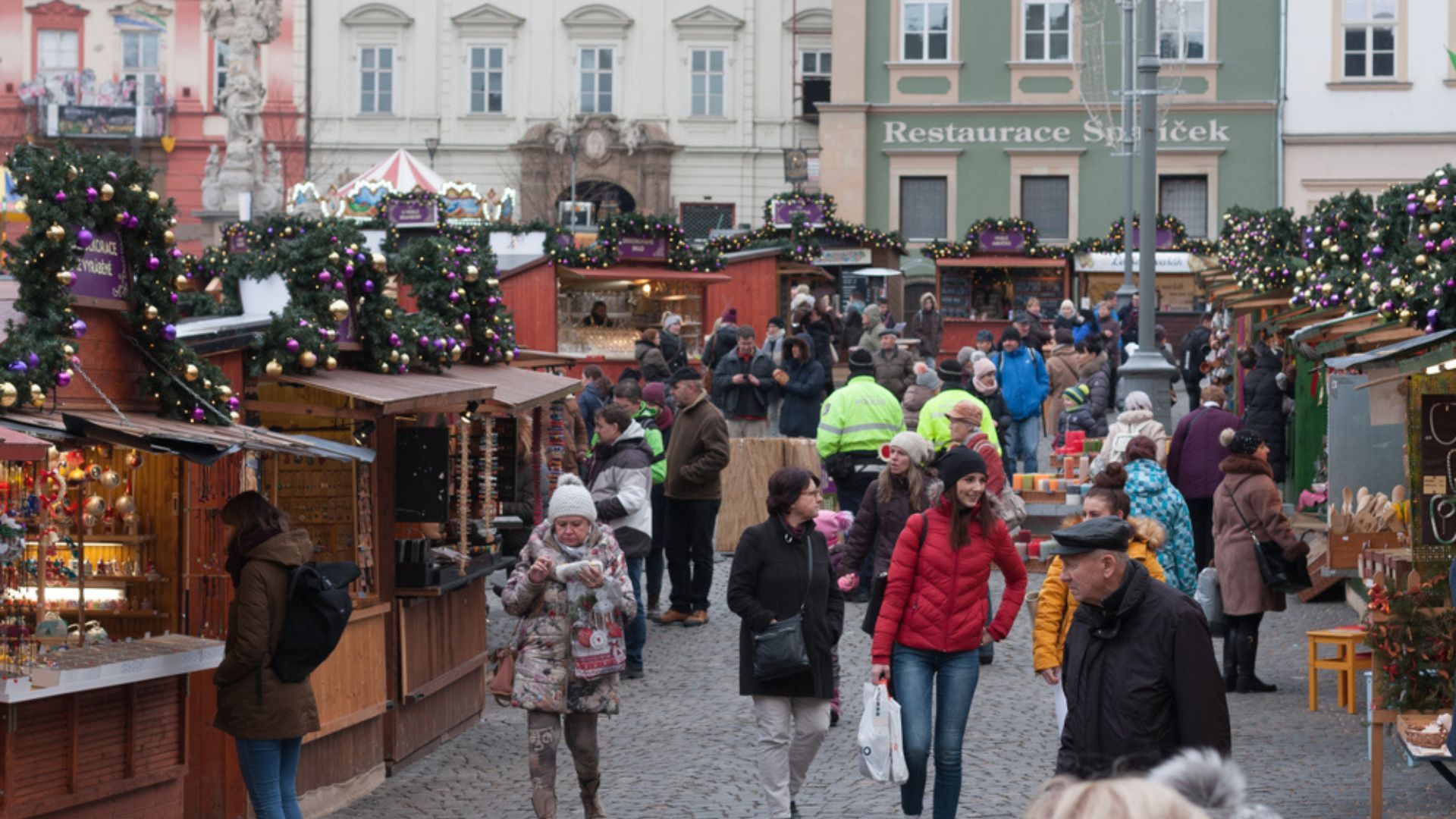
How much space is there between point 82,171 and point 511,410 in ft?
13.0

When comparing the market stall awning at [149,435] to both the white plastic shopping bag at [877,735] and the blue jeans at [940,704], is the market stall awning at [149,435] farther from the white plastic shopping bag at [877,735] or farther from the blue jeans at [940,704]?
the blue jeans at [940,704]

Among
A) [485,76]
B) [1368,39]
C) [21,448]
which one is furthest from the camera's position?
[485,76]

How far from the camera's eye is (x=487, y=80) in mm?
55812

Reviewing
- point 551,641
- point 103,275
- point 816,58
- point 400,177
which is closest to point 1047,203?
point 816,58

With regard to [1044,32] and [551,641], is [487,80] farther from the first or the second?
[551,641]

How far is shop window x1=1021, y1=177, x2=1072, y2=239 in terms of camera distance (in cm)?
4569

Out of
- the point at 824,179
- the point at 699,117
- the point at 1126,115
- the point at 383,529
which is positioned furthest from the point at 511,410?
the point at 699,117

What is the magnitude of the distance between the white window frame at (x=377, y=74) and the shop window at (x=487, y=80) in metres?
2.07

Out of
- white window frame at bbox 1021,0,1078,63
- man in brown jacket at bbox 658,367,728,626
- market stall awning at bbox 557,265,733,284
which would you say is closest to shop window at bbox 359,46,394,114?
white window frame at bbox 1021,0,1078,63

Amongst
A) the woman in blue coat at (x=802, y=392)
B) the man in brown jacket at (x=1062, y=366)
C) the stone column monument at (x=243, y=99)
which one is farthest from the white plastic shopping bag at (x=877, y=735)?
the stone column monument at (x=243, y=99)

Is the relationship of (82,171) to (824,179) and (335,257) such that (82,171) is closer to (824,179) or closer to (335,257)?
(335,257)

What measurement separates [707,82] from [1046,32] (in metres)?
13.1

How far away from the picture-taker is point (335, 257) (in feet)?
34.5

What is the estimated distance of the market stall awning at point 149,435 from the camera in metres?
7.34
